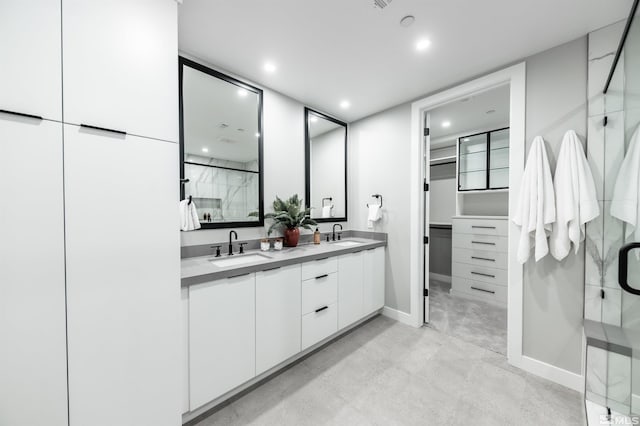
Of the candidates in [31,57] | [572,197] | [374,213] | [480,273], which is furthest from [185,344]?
[480,273]

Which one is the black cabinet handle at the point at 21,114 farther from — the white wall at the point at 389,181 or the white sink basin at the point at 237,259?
the white wall at the point at 389,181

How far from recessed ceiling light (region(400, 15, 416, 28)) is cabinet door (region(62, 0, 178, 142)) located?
4.55 ft

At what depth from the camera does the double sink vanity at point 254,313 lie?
4.38 ft

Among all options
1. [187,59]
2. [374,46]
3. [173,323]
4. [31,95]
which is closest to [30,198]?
[31,95]

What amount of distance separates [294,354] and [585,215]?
2.38 metres

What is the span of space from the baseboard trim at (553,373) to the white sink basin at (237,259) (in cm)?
233

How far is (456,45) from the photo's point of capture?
5.68 ft

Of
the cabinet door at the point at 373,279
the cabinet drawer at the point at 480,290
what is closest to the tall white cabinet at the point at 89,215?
the cabinet door at the point at 373,279

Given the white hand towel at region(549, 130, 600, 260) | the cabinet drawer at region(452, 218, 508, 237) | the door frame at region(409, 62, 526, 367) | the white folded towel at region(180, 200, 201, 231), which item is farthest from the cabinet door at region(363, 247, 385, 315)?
the white folded towel at region(180, 200, 201, 231)

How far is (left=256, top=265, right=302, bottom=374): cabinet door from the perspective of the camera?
1.63 metres

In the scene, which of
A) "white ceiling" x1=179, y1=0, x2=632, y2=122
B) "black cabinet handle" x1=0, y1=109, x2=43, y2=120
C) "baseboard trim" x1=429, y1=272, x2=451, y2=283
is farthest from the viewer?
"baseboard trim" x1=429, y1=272, x2=451, y2=283

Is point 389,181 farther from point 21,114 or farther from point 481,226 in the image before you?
point 21,114

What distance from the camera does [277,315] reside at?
172 centimetres

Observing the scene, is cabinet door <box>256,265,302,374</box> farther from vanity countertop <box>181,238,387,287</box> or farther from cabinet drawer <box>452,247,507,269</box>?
cabinet drawer <box>452,247,507,269</box>
